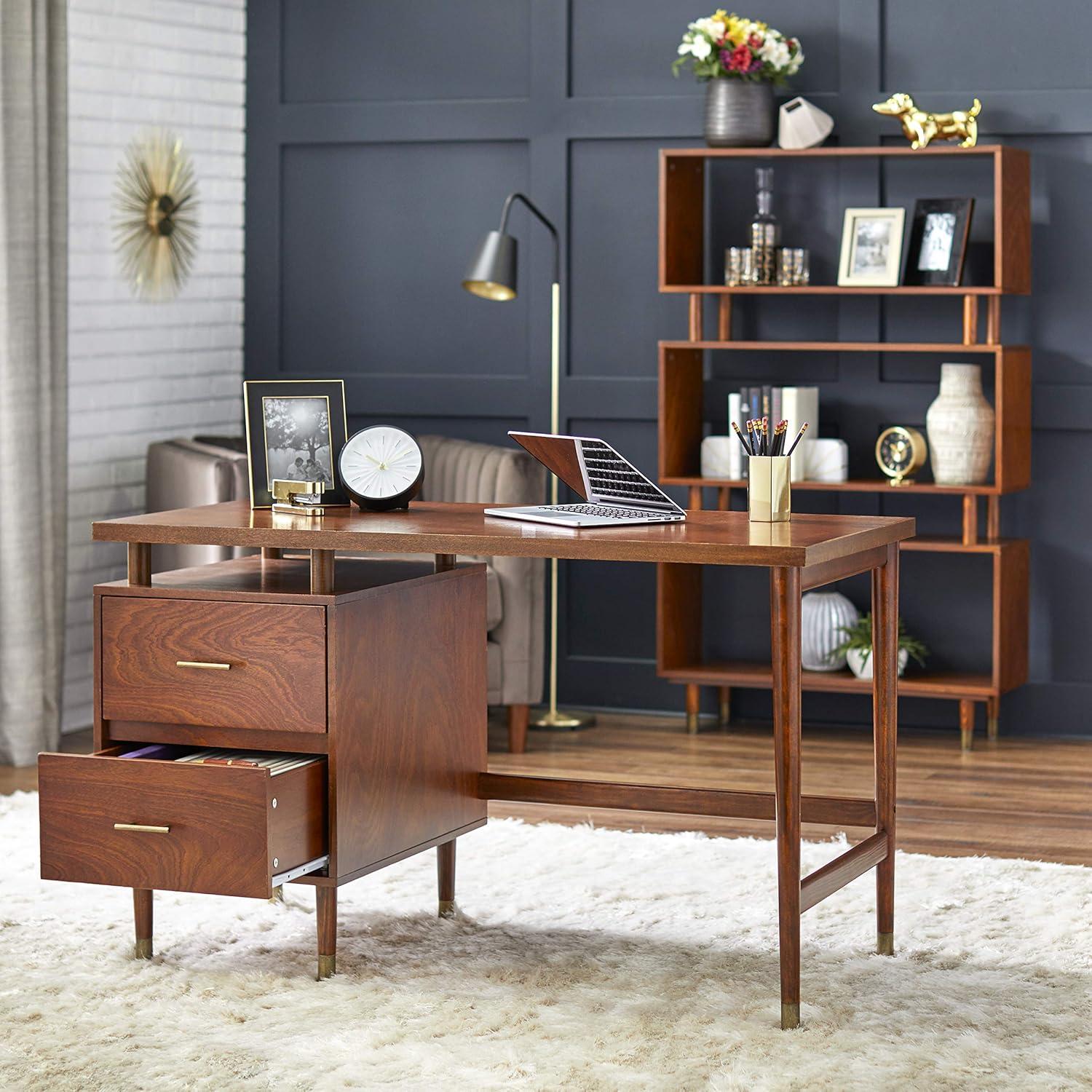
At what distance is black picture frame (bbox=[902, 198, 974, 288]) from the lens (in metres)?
4.98

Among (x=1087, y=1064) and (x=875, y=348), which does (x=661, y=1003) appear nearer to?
(x=1087, y=1064)

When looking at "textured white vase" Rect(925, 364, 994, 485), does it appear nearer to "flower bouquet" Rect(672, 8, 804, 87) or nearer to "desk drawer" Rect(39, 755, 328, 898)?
"flower bouquet" Rect(672, 8, 804, 87)

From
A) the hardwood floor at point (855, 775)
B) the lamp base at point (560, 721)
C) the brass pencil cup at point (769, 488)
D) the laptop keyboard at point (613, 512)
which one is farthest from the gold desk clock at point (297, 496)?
the lamp base at point (560, 721)

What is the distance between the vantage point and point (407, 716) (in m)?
3.15

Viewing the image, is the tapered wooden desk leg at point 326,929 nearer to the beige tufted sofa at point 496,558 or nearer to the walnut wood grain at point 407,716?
the walnut wood grain at point 407,716

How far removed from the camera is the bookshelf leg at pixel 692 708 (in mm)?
5285

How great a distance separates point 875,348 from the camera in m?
5.04

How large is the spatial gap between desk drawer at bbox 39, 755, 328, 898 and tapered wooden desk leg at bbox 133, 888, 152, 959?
0.18 metres

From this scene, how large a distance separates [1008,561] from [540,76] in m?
2.03

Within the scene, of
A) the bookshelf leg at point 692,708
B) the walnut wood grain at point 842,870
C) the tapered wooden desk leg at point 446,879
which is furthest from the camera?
the bookshelf leg at point 692,708

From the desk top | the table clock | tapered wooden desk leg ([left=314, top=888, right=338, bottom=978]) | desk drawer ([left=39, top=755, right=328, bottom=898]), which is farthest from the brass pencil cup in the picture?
tapered wooden desk leg ([left=314, top=888, right=338, bottom=978])

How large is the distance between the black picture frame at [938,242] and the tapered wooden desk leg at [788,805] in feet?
8.17

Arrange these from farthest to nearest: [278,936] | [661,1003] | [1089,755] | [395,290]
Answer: [395,290] → [1089,755] → [278,936] → [661,1003]

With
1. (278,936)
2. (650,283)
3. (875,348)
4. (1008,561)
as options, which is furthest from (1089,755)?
(278,936)
